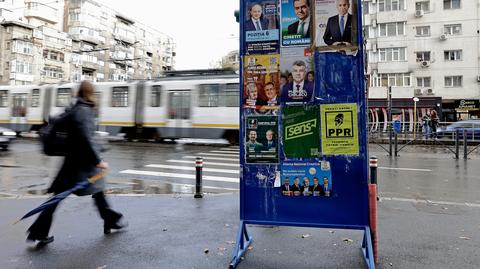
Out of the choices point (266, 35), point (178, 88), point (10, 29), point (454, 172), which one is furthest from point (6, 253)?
point (10, 29)

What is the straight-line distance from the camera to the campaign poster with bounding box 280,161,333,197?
169 inches

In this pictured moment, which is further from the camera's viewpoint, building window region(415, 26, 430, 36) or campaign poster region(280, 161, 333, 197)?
building window region(415, 26, 430, 36)

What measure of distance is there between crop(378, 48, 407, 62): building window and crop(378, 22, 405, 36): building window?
1843mm

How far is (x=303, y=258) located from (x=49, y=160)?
1279 centimetres

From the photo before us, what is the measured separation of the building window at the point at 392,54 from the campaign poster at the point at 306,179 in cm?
4465

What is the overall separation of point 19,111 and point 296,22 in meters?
26.7

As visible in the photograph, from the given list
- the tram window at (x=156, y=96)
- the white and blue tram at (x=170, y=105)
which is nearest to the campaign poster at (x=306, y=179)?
the white and blue tram at (x=170, y=105)

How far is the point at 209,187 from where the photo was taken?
31.8 ft

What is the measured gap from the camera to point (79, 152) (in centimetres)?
492

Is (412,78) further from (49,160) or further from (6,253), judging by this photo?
(6,253)

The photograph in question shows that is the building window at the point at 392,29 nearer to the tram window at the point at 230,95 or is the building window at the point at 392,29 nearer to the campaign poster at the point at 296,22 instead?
the tram window at the point at 230,95

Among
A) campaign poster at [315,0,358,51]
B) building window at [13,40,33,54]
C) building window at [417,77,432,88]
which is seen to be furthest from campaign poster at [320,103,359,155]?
building window at [13,40,33,54]

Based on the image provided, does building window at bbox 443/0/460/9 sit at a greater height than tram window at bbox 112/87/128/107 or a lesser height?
greater

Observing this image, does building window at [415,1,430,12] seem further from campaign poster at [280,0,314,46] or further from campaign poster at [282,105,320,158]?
campaign poster at [282,105,320,158]
